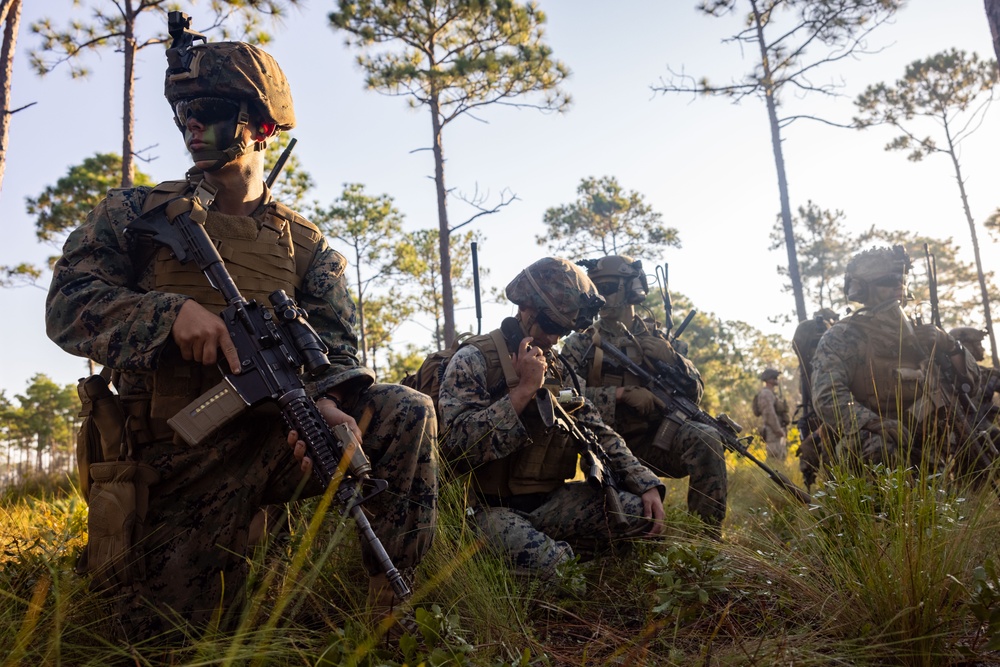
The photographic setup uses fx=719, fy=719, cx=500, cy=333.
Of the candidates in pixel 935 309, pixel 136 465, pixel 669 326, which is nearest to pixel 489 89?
pixel 669 326

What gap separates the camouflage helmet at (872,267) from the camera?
18.8ft

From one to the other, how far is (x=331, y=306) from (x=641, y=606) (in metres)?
1.67

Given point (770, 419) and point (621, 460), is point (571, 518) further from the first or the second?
point (770, 419)

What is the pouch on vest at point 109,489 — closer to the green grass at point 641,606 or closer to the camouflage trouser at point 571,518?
the green grass at point 641,606

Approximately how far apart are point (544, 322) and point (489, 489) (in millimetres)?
962

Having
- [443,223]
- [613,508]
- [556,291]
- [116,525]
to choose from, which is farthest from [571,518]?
[443,223]

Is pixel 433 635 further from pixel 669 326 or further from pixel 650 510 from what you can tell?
pixel 669 326

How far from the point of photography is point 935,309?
6902 millimetres

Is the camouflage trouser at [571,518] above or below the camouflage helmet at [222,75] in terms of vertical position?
below

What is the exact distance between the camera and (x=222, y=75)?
8.38ft


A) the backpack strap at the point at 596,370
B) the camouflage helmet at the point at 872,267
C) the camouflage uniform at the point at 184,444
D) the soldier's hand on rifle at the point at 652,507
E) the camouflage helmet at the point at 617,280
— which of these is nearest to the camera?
the camouflage uniform at the point at 184,444

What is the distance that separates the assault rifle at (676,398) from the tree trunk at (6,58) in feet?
20.0

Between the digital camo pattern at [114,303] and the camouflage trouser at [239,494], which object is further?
the camouflage trouser at [239,494]

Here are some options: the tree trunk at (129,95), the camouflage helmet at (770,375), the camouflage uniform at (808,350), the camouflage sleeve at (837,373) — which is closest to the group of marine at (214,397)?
the camouflage sleeve at (837,373)
